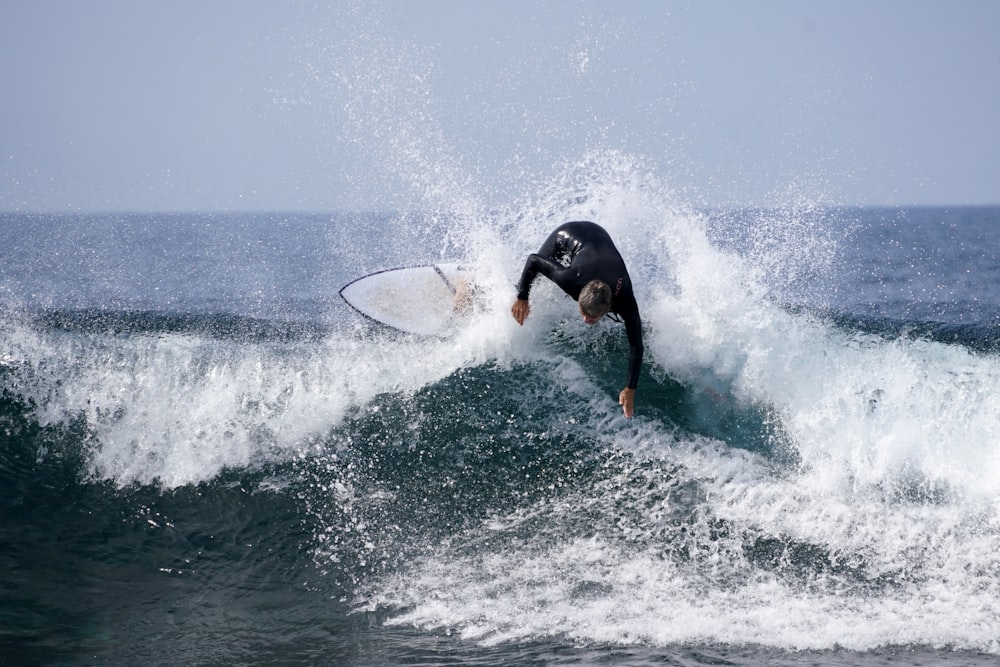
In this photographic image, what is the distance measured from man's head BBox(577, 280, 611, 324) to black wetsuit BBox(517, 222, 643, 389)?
0.82ft

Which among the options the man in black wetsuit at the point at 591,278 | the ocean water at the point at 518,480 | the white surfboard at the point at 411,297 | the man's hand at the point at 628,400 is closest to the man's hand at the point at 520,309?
the man in black wetsuit at the point at 591,278

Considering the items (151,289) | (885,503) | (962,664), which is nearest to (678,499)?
(885,503)

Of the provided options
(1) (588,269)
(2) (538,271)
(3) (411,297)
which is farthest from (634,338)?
(3) (411,297)

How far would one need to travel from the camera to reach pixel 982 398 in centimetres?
642

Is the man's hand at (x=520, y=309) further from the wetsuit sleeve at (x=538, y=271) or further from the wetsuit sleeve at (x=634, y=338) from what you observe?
the wetsuit sleeve at (x=634, y=338)

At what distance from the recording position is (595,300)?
5.02 meters

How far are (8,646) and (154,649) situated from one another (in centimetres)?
77

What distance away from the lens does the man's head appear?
16.5ft

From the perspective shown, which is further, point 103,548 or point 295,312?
point 295,312

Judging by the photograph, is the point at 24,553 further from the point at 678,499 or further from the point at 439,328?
the point at 678,499

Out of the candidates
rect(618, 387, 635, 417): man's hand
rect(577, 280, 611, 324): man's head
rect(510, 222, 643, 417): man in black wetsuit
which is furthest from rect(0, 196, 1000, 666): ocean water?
rect(577, 280, 611, 324): man's head

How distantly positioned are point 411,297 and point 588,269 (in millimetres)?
2672

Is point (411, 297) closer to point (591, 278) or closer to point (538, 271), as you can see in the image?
point (538, 271)

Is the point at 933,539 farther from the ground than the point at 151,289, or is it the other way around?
the point at 151,289
